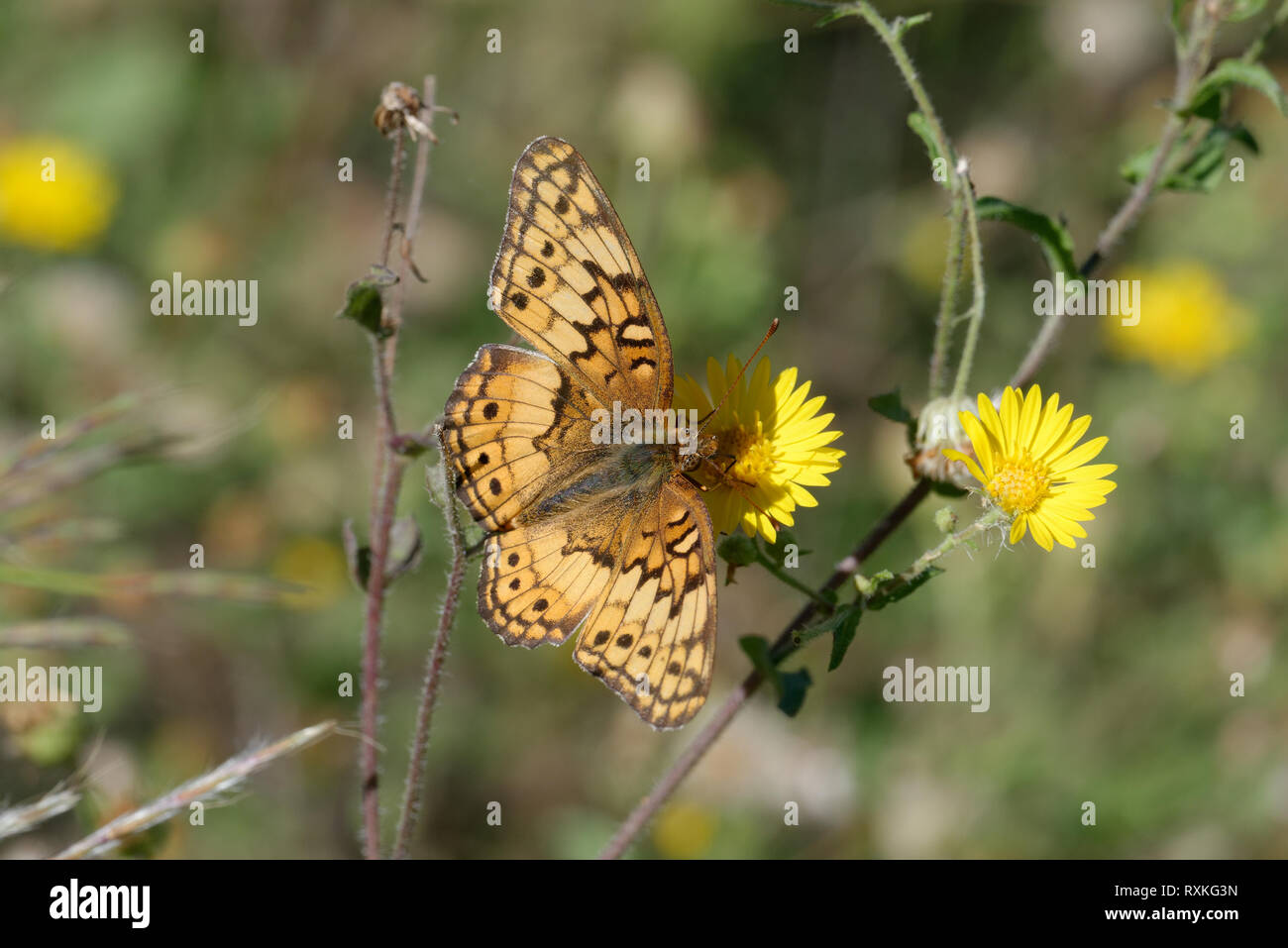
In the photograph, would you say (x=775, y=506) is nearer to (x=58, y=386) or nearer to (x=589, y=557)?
(x=589, y=557)

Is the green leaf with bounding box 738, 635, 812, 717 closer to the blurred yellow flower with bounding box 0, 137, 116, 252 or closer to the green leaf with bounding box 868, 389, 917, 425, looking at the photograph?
the green leaf with bounding box 868, 389, 917, 425

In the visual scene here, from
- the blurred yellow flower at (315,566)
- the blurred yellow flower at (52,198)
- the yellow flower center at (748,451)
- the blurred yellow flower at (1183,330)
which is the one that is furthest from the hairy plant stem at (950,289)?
the blurred yellow flower at (52,198)

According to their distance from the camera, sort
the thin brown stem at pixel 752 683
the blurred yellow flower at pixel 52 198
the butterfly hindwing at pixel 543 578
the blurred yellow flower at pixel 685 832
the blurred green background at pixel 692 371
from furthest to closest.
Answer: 1. the blurred yellow flower at pixel 52 198
2. the blurred green background at pixel 692 371
3. the blurred yellow flower at pixel 685 832
4. the butterfly hindwing at pixel 543 578
5. the thin brown stem at pixel 752 683

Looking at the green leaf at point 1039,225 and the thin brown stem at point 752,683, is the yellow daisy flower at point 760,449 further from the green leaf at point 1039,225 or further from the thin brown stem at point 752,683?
the green leaf at point 1039,225

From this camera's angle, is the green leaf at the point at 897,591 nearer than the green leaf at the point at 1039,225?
Yes

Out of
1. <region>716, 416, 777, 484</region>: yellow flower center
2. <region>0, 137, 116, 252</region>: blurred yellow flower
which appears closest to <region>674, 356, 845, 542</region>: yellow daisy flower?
<region>716, 416, 777, 484</region>: yellow flower center
